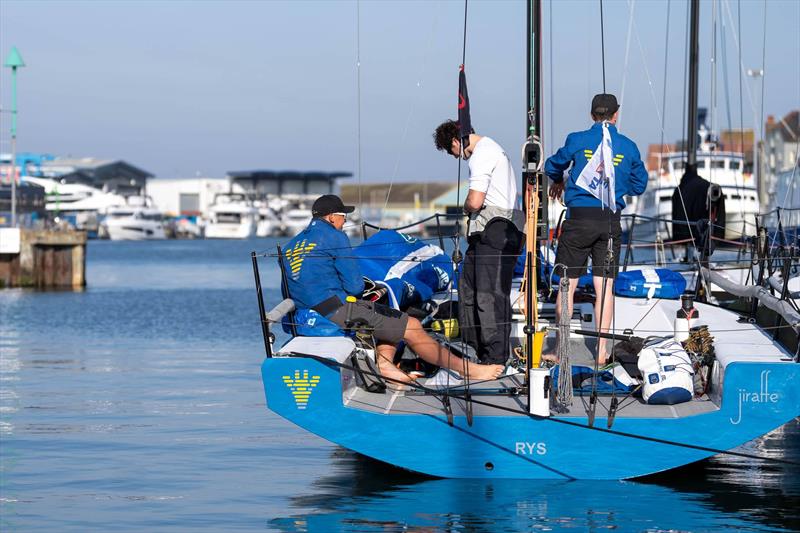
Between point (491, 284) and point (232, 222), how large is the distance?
107130 mm

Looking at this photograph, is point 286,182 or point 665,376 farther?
point 286,182

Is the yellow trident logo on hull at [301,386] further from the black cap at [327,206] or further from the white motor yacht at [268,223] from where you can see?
the white motor yacht at [268,223]

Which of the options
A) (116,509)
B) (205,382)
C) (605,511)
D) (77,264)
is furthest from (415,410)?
(77,264)

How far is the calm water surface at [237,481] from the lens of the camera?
25.1 feet

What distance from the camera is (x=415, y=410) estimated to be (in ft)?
26.7

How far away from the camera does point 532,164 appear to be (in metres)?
8.03

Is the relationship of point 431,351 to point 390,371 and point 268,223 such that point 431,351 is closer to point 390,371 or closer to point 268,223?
point 390,371

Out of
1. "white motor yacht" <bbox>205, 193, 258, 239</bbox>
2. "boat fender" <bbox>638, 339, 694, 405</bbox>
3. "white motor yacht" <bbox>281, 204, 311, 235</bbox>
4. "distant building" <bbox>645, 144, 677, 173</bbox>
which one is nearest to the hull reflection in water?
"boat fender" <bbox>638, 339, 694, 405</bbox>

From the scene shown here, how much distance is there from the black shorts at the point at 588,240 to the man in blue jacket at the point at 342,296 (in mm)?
913

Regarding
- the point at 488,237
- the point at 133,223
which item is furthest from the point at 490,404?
the point at 133,223

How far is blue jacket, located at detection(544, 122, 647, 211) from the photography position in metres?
8.73

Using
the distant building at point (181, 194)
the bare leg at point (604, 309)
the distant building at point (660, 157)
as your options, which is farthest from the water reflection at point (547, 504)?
the distant building at point (181, 194)

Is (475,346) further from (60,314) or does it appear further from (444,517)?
(60,314)

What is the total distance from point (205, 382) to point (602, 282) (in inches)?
289
